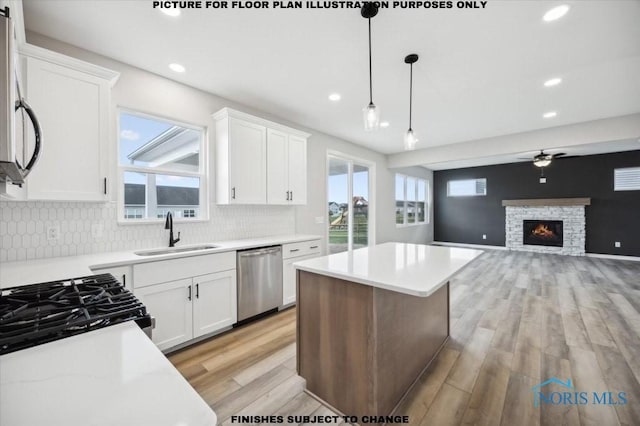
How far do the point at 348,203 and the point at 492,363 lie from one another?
3812 millimetres

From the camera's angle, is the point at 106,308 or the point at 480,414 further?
the point at 480,414

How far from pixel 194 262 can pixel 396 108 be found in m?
3.32

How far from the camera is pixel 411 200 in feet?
27.1

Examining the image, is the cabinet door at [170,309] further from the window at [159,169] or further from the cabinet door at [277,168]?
the cabinet door at [277,168]

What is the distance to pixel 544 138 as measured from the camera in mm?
4797

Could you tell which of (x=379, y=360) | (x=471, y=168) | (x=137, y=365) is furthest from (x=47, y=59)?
(x=471, y=168)

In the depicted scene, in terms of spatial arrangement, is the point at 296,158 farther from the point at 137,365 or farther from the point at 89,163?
the point at 137,365

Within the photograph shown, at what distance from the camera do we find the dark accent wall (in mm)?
6363

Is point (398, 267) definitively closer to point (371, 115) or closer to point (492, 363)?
point (371, 115)

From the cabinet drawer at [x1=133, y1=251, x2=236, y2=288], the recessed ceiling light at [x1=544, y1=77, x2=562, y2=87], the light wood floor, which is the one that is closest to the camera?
the light wood floor

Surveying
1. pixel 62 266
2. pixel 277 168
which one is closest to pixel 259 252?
pixel 277 168

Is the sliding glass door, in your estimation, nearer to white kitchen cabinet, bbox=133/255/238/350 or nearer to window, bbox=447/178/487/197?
white kitchen cabinet, bbox=133/255/238/350

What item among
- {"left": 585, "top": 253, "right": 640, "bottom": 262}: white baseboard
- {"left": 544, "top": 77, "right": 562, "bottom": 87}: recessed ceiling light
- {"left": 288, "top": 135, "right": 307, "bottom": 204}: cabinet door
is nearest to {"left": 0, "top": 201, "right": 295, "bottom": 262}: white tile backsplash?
{"left": 288, "top": 135, "right": 307, "bottom": 204}: cabinet door

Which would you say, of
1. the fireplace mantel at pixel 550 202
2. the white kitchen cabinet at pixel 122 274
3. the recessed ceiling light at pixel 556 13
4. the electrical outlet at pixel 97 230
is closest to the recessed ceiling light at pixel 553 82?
the recessed ceiling light at pixel 556 13
